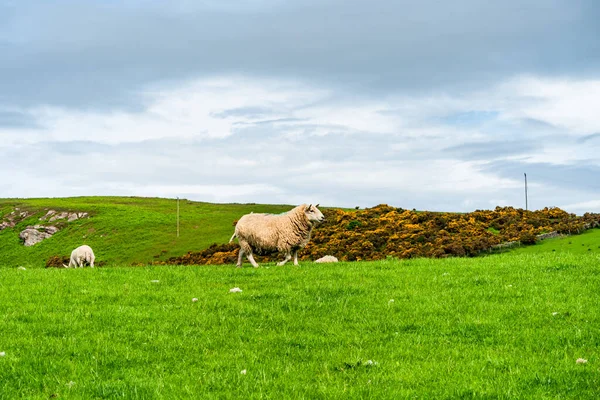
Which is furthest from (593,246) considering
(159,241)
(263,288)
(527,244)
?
(159,241)

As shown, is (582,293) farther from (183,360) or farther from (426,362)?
(183,360)

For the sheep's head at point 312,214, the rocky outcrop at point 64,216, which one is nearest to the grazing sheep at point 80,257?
the sheep's head at point 312,214

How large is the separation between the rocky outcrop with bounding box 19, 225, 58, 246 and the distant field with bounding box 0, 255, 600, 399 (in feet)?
252

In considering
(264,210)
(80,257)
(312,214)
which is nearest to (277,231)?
(312,214)

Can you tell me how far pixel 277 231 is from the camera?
2319 centimetres

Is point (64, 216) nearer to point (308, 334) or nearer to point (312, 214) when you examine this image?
point (312, 214)

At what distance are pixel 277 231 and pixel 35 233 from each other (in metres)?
80.4

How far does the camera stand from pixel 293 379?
9.77 meters

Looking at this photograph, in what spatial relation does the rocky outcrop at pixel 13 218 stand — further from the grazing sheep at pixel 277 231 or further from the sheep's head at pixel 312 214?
the sheep's head at pixel 312 214

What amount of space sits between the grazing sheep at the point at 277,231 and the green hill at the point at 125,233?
43558 millimetres

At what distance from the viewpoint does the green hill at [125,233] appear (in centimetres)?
7300

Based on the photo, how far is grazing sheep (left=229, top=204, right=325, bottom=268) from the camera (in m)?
23.2

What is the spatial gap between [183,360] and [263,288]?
681cm

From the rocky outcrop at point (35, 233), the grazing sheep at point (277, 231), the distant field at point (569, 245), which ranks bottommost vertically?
the rocky outcrop at point (35, 233)
